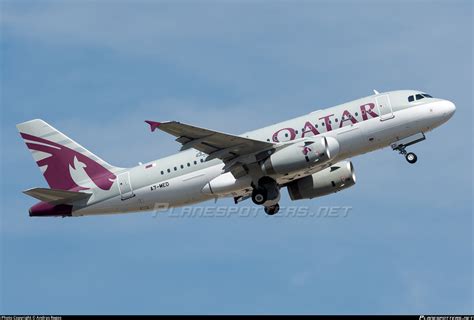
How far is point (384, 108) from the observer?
52.7m

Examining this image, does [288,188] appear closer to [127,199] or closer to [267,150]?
[267,150]

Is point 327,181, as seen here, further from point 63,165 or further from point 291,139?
point 63,165

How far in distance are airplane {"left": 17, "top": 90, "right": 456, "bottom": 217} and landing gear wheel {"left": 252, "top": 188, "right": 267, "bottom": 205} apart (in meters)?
0.06

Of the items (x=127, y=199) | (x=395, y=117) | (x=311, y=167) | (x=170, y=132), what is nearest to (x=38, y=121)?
(x=127, y=199)

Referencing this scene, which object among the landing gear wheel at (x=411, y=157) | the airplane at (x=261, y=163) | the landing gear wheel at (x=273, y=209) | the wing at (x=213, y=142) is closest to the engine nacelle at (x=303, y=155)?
the airplane at (x=261, y=163)

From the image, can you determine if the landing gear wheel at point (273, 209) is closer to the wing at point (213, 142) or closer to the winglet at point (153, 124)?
the wing at point (213, 142)

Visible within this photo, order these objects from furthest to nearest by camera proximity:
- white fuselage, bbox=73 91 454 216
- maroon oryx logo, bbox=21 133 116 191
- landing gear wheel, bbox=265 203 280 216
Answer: landing gear wheel, bbox=265 203 280 216, maroon oryx logo, bbox=21 133 116 191, white fuselage, bbox=73 91 454 216

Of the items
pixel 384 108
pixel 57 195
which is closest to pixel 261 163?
→ pixel 384 108

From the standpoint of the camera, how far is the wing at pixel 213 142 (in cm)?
4934

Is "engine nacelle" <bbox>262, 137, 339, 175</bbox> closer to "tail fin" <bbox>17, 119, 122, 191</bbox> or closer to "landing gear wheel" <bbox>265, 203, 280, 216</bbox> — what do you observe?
"landing gear wheel" <bbox>265, 203, 280, 216</bbox>

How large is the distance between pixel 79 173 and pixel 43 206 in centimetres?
320

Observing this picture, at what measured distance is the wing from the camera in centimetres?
4934

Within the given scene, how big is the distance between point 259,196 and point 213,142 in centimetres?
413

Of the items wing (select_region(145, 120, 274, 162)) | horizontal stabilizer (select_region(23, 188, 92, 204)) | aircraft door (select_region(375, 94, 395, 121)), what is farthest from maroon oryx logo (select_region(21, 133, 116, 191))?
aircraft door (select_region(375, 94, 395, 121))
